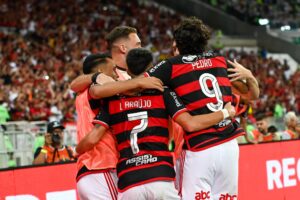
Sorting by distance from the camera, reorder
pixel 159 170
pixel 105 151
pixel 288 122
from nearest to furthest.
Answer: pixel 159 170, pixel 105 151, pixel 288 122

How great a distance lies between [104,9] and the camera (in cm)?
3020

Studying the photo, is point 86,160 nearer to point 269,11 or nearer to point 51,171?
point 51,171

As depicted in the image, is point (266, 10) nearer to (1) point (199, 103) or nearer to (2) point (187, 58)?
(2) point (187, 58)

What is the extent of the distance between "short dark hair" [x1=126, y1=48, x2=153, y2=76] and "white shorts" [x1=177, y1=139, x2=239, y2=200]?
75 cm

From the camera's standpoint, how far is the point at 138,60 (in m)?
4.93

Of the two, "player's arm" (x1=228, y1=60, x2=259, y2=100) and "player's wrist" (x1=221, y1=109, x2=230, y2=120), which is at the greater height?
"player's arm" (x1=228, y1=60, x2=259, y2=100)

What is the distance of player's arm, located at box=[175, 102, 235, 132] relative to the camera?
194 inches

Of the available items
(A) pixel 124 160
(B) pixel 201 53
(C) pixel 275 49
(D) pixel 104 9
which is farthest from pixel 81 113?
(C) pixel 275 49

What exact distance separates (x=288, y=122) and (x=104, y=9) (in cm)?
1870

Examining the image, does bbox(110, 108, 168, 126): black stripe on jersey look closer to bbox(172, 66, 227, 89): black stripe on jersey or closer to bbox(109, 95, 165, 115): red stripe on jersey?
bbox(109, 95, 165, 115): red stripe on jersey

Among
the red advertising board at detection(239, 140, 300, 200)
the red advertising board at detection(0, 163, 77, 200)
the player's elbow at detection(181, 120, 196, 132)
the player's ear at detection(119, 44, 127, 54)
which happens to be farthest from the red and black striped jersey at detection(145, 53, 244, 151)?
the red advertising board at detection(239, 140, 300, 200)

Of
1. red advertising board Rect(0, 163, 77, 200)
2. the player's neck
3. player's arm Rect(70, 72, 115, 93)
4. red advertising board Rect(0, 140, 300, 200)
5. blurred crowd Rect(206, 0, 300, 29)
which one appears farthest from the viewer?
blurred crowd Rect(206, 0, 300, 29)

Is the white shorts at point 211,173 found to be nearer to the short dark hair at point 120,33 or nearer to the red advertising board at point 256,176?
the short dark hair at point 120,33

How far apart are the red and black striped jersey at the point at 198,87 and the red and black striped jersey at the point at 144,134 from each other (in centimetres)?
9
